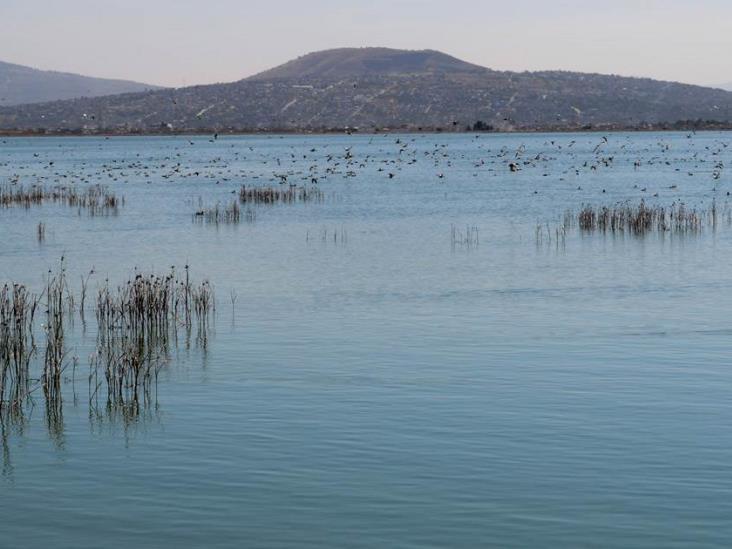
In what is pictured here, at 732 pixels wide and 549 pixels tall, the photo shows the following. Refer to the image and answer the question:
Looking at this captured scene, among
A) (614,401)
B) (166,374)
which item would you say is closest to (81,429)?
(166,374)

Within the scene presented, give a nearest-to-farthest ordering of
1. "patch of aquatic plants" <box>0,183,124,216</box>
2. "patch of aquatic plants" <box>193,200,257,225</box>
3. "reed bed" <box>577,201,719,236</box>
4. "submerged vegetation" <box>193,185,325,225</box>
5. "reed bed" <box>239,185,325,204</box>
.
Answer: "reed bed" <box>577,201,719,236</box> < "patch of aquatic plants" <box>193,200,257,225</box> < "submerged vegetation" <box>193,185,325,225</box> < "patch of aquatic plants" <box>0,183,124,216</box> < "reed bed" <box>239,185,325,204</box>

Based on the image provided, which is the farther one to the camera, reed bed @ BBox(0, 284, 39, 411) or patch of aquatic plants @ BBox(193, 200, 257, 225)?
patch of aquatic plants @ BBox(193, 200, 257, 225)

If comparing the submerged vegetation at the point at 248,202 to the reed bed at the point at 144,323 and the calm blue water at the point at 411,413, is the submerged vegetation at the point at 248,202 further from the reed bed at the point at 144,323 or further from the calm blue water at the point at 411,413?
the reed bed at the point at 144,323

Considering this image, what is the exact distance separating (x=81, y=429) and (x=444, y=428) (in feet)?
15.5

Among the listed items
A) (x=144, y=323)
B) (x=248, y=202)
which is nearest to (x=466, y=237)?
(x=248, y=202)

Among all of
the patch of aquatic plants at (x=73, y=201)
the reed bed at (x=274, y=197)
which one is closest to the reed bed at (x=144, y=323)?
the patch of aquatic plants at (x=73, y=201)

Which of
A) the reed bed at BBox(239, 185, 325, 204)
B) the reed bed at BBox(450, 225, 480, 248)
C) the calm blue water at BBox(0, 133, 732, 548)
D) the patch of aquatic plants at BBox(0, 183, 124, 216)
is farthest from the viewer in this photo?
the reed bed at BBox(239, 185, 325, 204)

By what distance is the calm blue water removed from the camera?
41.9 ft

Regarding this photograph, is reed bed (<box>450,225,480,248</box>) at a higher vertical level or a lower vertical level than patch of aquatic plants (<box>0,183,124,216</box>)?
lower

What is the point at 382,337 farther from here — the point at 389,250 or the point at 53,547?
the point at 389,250

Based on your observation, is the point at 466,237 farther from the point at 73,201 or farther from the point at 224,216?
the point at 73,201

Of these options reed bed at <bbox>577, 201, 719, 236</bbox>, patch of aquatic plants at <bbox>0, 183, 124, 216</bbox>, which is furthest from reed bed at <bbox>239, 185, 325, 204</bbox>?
reed bed at <bbox>577, 201, 719, 236</bbox>

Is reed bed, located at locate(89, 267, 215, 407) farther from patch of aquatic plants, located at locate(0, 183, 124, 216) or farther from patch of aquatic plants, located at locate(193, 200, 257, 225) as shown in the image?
patch of aquatic plants, located at locate(0, 183, 124, 216)

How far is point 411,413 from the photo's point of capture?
55.7 ft
